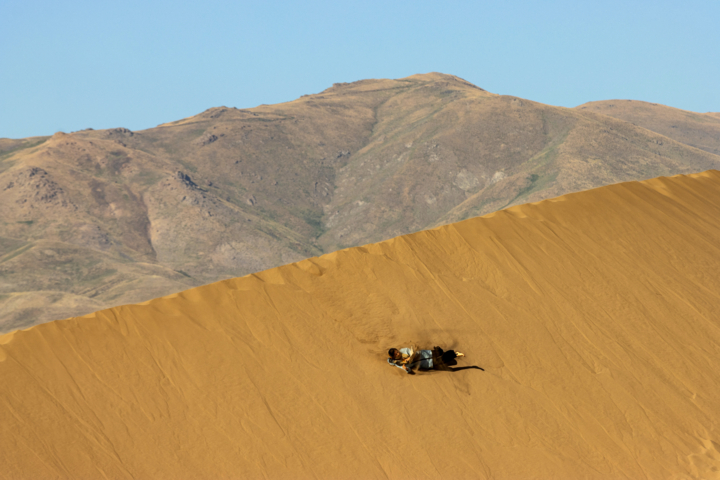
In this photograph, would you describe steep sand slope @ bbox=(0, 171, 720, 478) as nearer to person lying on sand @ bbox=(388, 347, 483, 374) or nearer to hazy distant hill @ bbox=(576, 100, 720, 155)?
person lying on sand @ bbox=(388, 347, 483, 374)

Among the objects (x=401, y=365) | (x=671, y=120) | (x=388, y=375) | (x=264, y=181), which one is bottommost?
(x=264, y=181)

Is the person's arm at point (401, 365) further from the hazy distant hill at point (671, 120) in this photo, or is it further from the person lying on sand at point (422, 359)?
the hazy distant hill at point (671, 120)

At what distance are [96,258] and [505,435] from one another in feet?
242

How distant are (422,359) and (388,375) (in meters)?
0.62

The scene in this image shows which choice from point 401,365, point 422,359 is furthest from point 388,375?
point 422,359

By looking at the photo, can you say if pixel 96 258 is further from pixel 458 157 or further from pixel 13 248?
pixel 458 157

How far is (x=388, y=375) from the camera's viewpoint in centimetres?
1111

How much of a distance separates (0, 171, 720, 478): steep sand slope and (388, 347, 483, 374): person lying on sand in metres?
0.18

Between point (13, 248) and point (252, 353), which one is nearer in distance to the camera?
point (252, 353)

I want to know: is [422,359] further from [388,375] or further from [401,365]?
[388,375]

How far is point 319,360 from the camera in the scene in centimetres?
1120

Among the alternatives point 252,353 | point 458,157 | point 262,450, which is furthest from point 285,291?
point 458,157

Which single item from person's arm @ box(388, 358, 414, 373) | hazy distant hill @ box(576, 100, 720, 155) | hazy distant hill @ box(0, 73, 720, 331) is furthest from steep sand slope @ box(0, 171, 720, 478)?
hazy distant hill @ box(576, 100, 720, 155)

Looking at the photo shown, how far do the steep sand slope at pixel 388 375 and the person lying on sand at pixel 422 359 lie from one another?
0.59 ft
